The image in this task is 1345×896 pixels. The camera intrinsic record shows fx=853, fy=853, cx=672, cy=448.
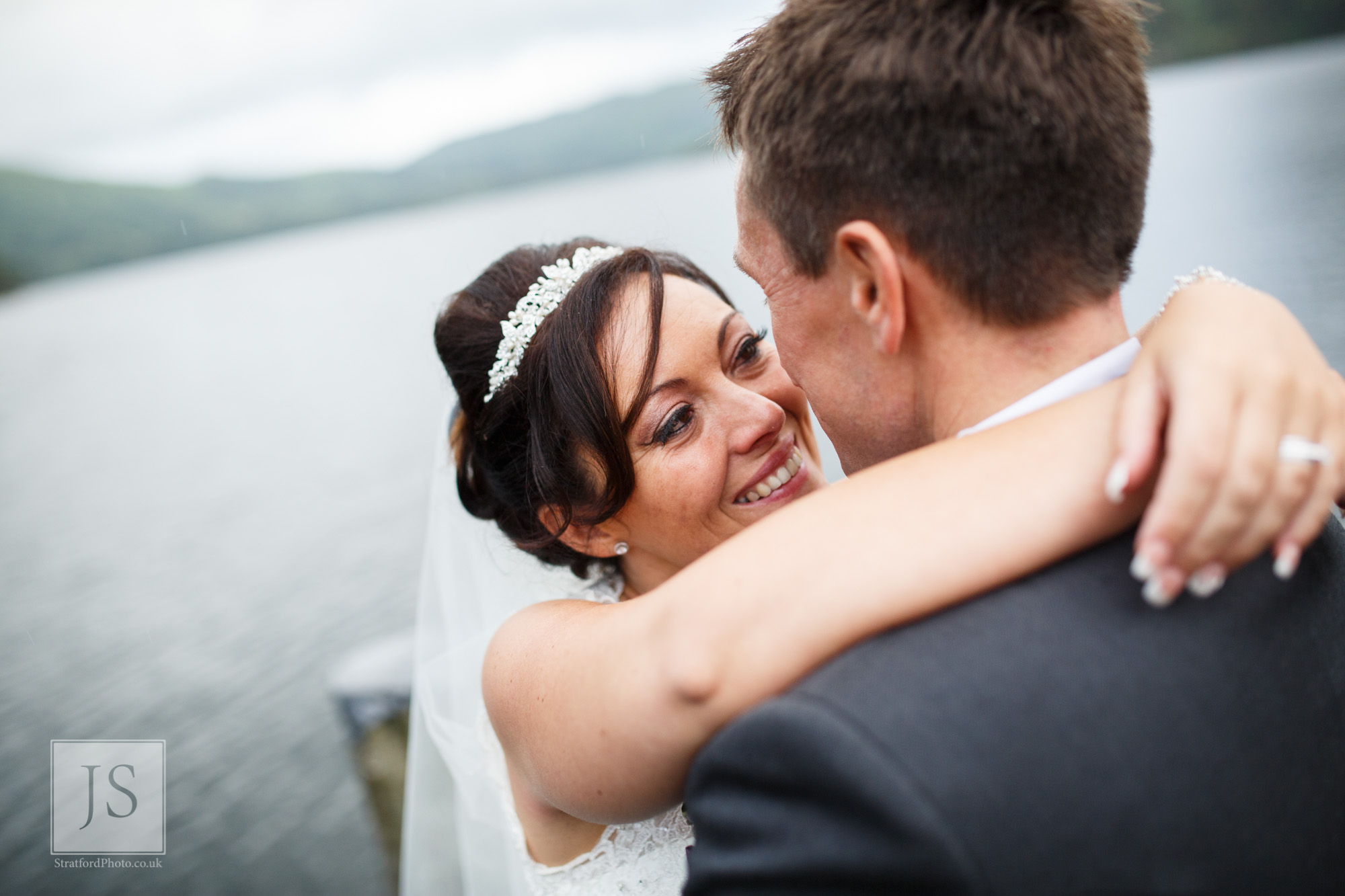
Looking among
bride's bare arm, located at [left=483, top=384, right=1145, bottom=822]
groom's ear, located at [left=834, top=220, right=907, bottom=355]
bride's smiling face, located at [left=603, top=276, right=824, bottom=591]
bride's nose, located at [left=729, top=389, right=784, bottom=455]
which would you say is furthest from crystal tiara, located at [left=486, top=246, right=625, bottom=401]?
bride's bare arm, located at [left=483, top=384, right=1145, bottom=822]

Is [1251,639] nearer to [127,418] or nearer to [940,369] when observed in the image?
[940,369]

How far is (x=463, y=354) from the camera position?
10.8ft

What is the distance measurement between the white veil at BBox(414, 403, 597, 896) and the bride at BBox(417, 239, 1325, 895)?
0.01m

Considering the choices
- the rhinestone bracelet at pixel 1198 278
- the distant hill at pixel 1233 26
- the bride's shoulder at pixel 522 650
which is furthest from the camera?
the distant hill at pixel 1233 26

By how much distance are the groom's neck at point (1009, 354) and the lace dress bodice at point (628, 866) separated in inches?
67.5

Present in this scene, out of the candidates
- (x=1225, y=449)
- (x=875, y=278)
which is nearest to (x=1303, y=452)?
(x=1225, y=449)

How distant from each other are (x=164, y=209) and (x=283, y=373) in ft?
546

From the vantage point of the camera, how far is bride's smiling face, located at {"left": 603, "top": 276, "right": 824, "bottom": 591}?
111 inches

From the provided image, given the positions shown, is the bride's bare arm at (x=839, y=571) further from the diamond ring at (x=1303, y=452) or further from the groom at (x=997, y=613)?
the diamond ring at (x=1303, y=452)

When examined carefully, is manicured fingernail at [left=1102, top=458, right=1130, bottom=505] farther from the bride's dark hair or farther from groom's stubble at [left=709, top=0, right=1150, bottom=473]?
the bride's dark hair

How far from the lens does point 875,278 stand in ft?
5.90

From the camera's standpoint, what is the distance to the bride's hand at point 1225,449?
3.96 ft

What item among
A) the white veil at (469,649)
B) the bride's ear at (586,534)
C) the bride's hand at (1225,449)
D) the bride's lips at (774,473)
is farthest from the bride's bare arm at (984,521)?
the white veil at (469,649)

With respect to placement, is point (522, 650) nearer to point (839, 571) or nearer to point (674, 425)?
point (674, 425)
